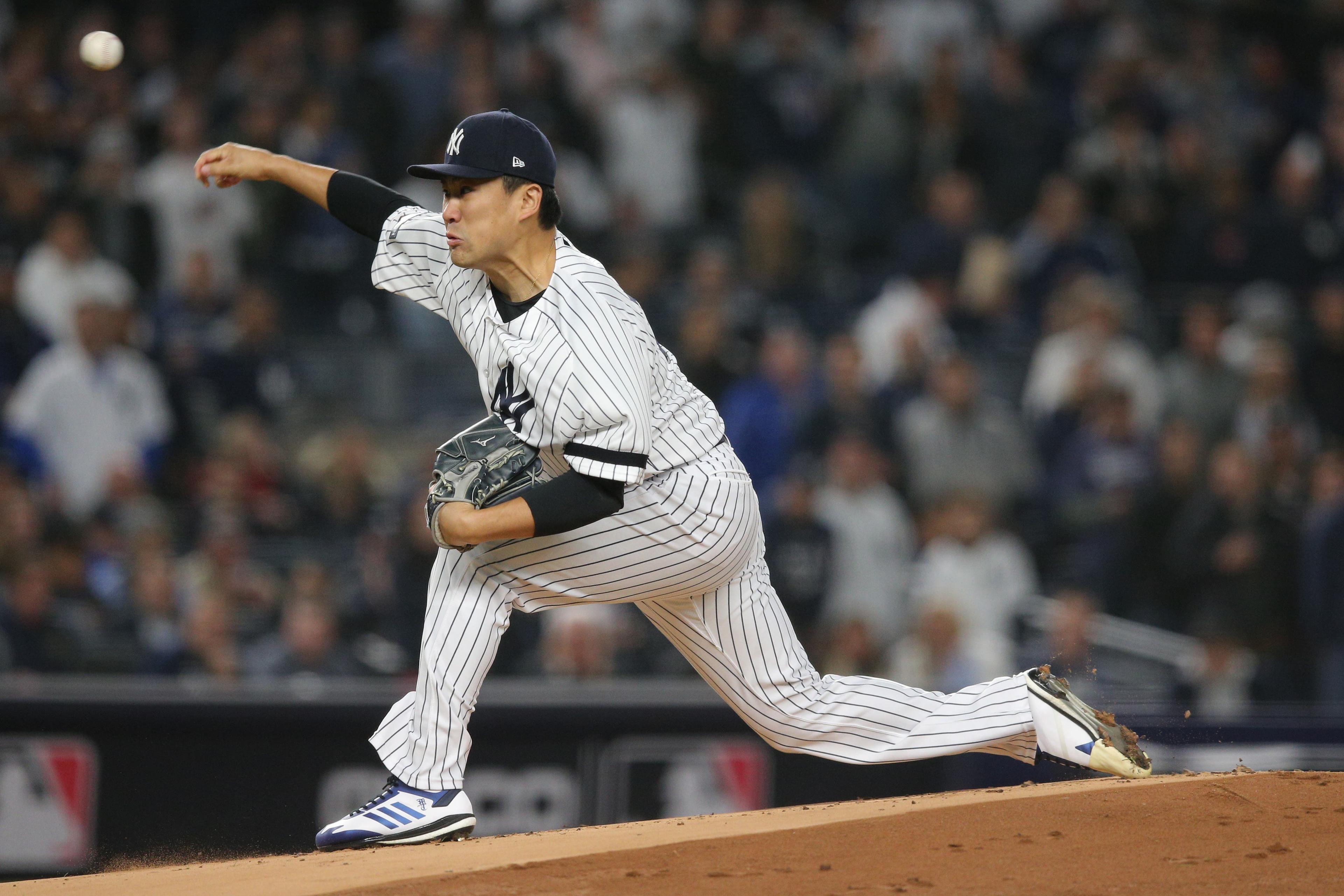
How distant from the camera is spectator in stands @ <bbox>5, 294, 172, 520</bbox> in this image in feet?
25.7

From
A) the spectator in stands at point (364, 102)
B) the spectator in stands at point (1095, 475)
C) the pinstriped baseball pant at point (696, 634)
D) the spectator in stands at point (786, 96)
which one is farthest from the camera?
the spectator in stands at point (786, 96)

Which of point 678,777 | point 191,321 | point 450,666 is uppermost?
point 191,321

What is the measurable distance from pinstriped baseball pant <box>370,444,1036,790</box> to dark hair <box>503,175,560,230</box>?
2.05 feet

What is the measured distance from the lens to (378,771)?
6.44 meters

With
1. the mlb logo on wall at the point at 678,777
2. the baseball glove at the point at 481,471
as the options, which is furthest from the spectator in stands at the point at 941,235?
the baseball glove at the point at 481,471

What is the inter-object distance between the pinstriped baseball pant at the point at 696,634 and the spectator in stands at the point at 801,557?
3395 millimetres

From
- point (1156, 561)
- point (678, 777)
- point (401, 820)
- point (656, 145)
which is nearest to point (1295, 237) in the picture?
point (1156, 561)

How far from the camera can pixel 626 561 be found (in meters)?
3.70

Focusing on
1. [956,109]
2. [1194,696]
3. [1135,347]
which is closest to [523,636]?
[1194,696]

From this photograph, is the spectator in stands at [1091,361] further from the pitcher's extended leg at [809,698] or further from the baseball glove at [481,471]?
the baseball glove at [481,471]

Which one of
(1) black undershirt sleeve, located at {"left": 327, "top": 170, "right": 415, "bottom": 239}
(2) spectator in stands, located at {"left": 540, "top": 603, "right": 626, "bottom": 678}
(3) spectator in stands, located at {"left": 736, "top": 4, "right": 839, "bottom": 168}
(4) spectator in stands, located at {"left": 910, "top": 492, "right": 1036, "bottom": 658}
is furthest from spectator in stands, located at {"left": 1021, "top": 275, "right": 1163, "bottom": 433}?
(1) black undershirt sleeve, located at {"left": 327, "top": 170, "right": 415, "bottom": 239}

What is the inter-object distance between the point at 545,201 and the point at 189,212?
17.9ft

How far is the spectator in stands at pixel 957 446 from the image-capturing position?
26.2 feet

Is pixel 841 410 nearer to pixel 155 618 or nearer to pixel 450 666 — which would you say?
pixel 155 618
